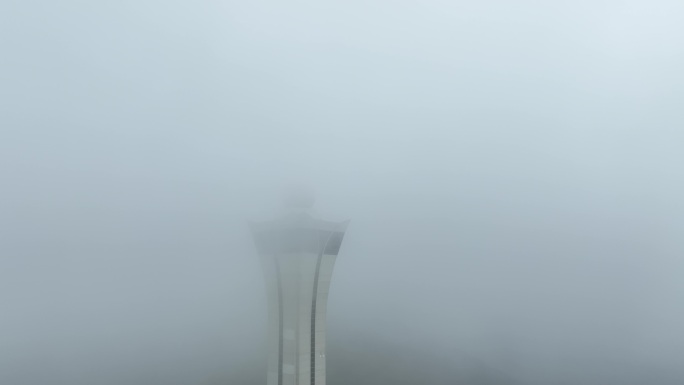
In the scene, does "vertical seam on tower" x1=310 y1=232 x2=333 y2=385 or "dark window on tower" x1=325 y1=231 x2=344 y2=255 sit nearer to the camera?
"vertical seam on tower" x1=310 y1=232 x2=333 y2=385

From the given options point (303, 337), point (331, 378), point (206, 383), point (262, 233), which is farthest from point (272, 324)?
point (331, 378)

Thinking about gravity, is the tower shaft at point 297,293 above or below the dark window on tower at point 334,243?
below

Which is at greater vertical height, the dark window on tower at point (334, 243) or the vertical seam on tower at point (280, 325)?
the dark window on tower at point (334, 243)

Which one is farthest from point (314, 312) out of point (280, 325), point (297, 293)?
point (280, 325)

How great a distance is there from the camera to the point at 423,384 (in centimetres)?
10319

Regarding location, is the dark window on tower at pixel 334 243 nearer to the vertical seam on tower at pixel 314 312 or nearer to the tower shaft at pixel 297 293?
the tower shaft at pixel 297 293

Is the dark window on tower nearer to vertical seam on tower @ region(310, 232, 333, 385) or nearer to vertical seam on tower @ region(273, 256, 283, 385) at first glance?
vertical seam on tower @ region(310, 232, 333, 385)

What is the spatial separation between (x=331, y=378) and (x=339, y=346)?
4968 mm

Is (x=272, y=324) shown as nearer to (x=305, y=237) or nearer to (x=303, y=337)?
(x=303, y=337)

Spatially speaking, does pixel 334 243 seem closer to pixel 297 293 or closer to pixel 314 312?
pixel 297 293

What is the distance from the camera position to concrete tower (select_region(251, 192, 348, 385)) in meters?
46.1

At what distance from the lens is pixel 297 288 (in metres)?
46.2

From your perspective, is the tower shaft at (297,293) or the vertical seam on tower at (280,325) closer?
the tower shaft at (297,293)

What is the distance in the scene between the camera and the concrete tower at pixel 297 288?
46.1 m
